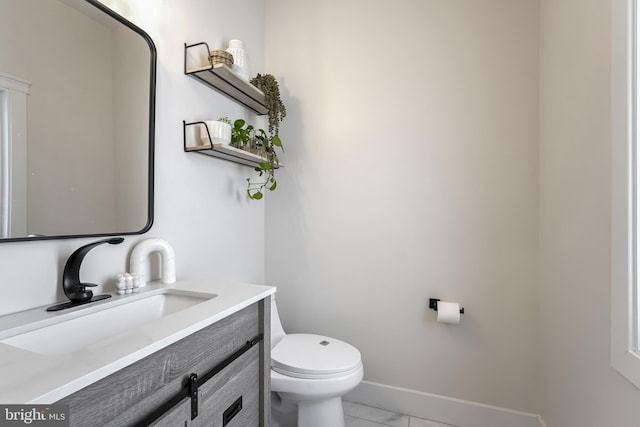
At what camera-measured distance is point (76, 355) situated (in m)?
0.58

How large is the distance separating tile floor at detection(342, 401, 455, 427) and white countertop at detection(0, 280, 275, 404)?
4.06 ft

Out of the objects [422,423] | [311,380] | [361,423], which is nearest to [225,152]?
[311,380]

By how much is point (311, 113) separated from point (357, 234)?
2.78 feet

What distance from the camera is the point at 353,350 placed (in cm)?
156

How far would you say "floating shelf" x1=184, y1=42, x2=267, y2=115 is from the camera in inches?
53.9

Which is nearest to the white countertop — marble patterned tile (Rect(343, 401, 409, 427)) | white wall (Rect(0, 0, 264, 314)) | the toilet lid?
white wall (Rect(0, 0, 264, 314))

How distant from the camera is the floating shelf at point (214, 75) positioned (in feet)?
4.49

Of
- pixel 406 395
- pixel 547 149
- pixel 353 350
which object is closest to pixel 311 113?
pixel 547 149

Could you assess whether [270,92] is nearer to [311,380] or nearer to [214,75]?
[214,75]

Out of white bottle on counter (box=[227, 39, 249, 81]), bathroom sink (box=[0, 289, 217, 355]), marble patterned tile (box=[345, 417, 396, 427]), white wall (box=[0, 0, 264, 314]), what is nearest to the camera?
bathroom sink (box=[0, 289, 217, 355])

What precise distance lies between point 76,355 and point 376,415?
1.69 meters

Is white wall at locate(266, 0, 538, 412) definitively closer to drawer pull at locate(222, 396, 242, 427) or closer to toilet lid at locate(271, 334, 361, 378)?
toilet lid at locate(271, 334, 361, 378)

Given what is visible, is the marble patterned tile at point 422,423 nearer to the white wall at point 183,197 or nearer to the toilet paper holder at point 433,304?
the toilet paper holder at point 433,304

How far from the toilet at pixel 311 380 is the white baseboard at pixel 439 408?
419 millimetres
